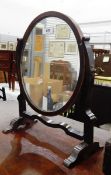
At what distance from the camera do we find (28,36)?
26.1 inches

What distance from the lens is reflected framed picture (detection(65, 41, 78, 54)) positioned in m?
0.56

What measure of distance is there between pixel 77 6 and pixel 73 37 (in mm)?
4561

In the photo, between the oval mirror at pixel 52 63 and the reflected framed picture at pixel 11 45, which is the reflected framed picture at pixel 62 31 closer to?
the oval mirror at pixel 52 63

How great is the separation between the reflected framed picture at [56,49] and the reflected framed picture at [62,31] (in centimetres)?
2

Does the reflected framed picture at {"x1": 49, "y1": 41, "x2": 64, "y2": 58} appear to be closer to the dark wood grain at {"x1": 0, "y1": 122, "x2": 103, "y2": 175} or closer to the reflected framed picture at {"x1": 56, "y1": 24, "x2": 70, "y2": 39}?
the reflected framed picture at {"x1": 56, "y1": 24, "x2": 70, "y2": 39}

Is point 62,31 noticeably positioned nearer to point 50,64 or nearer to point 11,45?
point 50,64

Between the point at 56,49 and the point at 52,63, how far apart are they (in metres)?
0.04

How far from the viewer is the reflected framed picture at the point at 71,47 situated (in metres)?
0.56

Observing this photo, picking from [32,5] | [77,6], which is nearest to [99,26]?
[77,6]

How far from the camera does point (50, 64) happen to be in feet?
2.12

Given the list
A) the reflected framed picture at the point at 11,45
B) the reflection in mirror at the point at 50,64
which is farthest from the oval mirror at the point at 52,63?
the reflected framed picture at the point at 11,45

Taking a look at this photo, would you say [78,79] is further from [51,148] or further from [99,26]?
[99,26]

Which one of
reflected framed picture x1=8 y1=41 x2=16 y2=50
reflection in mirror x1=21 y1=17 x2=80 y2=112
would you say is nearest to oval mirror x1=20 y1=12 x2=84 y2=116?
reflection in mirror x1=21 y1=17 x2=80 y2=112

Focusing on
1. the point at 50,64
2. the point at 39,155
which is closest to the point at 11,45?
the point at 50,64
